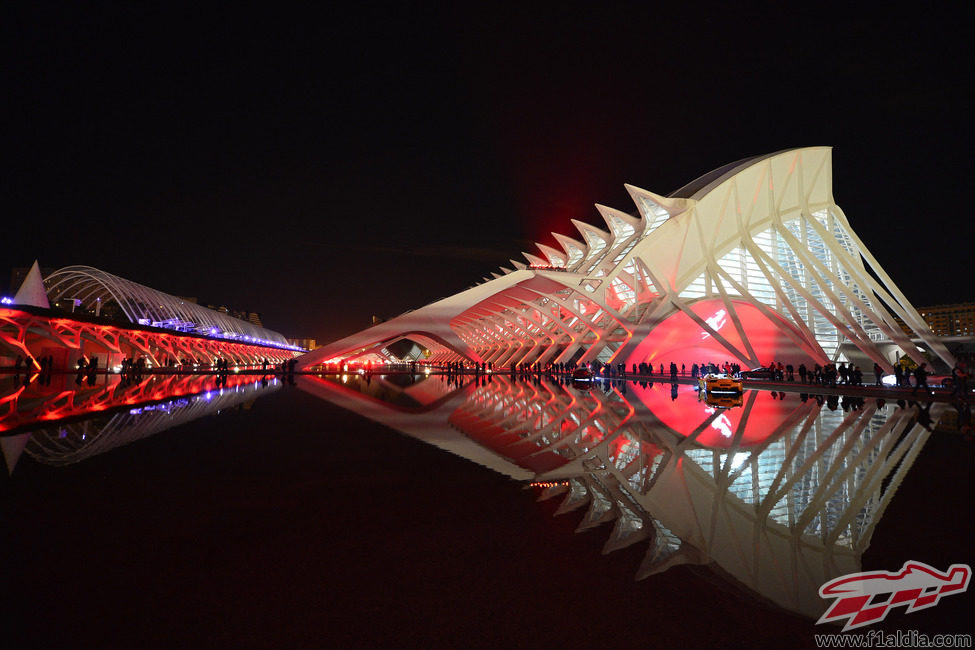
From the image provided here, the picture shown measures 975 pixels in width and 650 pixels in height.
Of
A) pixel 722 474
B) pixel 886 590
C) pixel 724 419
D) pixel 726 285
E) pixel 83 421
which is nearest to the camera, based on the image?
pixel 886 590

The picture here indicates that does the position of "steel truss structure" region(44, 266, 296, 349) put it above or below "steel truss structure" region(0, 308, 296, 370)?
above

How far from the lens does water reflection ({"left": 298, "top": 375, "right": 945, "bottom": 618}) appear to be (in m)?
2.97

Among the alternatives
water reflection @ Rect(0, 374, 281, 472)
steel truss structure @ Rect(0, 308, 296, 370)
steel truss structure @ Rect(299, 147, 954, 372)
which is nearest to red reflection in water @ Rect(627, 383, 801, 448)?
water reflection @ Rect(0, 374, 281, 472)

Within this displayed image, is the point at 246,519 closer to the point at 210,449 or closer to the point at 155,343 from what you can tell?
the point at 210,449

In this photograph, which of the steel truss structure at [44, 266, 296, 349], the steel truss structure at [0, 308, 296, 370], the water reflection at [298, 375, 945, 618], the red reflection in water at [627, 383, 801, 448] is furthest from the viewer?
the steel truss structure at [44, 266, 296, 349]

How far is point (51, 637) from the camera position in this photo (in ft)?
6.64

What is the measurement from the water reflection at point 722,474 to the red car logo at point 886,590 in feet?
0.26

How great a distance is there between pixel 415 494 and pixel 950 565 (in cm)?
347

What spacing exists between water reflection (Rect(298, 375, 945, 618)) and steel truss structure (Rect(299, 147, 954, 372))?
1748 centimetres

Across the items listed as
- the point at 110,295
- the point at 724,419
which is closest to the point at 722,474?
the point at 724,419

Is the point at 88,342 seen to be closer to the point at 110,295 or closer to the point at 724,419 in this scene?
the point at 110,295

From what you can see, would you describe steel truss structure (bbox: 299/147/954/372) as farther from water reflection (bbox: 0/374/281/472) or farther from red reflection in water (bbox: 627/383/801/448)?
water reflection (bbox: 0/374/281/472)

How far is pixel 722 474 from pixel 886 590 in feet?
7.74

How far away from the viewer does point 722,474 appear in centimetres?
493
